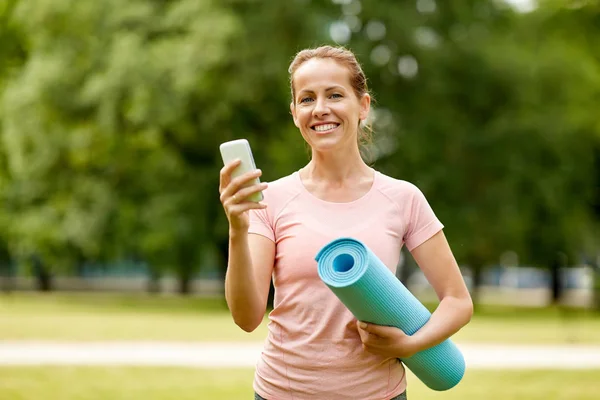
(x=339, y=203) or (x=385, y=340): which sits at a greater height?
(x=339, y=203)

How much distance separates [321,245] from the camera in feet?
7.51

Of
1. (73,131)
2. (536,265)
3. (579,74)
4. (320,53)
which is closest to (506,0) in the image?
(579,74)

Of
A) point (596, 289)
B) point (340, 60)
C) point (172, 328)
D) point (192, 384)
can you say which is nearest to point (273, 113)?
point (172, 328)

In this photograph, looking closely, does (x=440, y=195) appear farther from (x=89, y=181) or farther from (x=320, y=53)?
(x=320, y=53)

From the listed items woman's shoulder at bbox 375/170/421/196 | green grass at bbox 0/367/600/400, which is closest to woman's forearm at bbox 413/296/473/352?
woman's shoulder at bbox 375/170/421/196

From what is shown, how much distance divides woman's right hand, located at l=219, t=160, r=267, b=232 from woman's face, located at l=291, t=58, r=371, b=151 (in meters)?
0.27

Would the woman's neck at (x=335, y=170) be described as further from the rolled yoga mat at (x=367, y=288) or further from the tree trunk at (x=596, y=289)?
the tree trunk at (x=596, y=289)

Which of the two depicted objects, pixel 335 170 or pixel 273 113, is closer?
pixel 335 170

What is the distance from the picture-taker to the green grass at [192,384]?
894 centimetres

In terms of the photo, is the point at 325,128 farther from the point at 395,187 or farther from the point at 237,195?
the point at 237,195

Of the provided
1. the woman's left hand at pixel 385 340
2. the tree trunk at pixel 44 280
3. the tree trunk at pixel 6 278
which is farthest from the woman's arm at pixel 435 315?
the tree trunk at pixel 44 280

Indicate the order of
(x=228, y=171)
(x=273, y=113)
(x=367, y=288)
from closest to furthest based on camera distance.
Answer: (x=367, y=288)
(x=228, y=171)
(x=273, y=113)

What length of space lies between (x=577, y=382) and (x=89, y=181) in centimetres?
1907

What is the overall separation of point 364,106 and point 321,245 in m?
0.50
